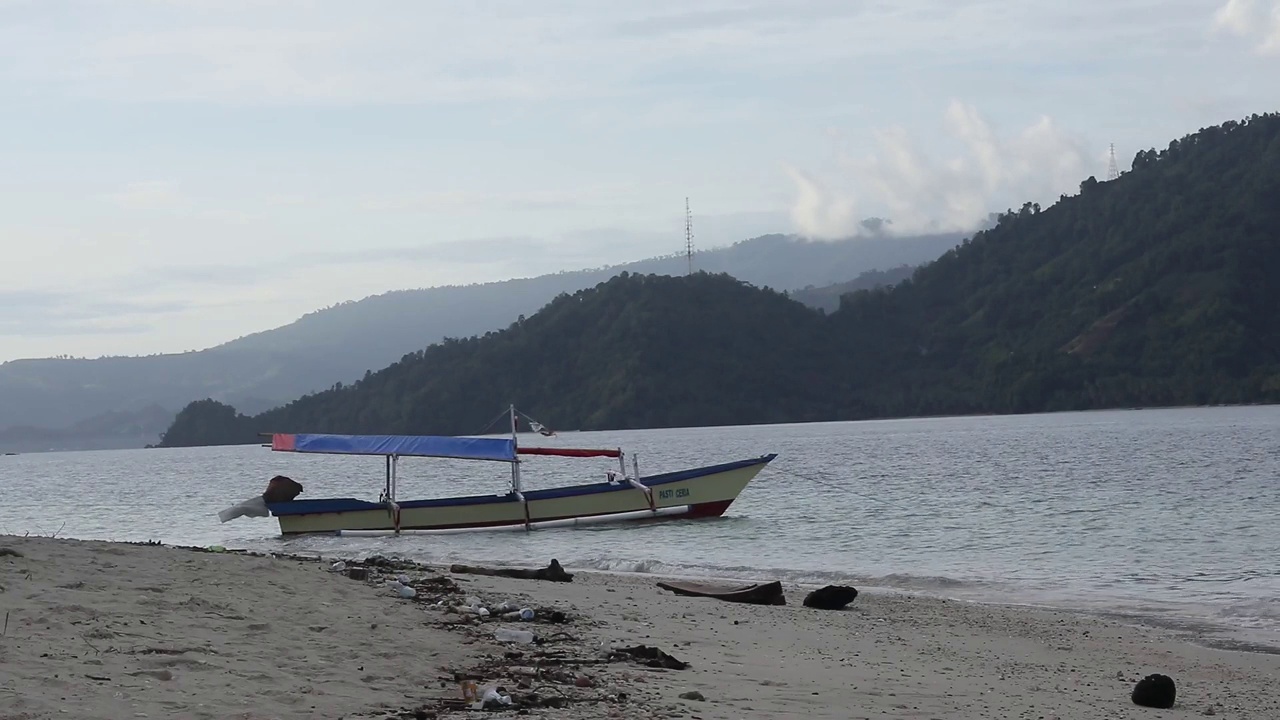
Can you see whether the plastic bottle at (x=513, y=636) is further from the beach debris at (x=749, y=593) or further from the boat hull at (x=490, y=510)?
the boat hull at (x=490, y=510)

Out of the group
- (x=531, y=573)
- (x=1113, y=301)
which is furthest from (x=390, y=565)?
(x=1113, y=301)

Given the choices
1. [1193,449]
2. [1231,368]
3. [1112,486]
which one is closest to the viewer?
[1112,486]

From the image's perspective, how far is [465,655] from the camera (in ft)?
34.2

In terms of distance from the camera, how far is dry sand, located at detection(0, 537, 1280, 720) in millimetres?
8312

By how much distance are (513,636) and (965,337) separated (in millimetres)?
156694

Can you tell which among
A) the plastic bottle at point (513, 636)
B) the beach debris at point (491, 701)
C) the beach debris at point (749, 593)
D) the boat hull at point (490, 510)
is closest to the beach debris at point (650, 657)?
the plastic bottle at point (513, 636)

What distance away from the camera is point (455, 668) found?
9836 millimetres

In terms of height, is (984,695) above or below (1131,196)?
below

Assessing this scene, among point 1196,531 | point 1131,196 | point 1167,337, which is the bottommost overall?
point 1196,531

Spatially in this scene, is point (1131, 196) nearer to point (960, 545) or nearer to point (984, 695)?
point (960, 545)

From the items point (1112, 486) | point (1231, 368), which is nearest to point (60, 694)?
point (1112, 486)

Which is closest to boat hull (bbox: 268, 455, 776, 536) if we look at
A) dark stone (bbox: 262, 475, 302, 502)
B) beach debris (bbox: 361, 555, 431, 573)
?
dark stone (bbox: 262, 475, 302, 502)

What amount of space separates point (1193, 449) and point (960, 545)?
45.6 m

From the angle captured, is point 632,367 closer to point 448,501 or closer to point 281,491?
point 448,501
